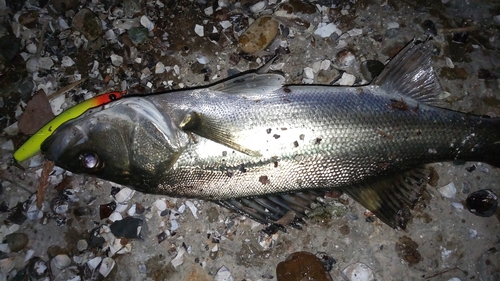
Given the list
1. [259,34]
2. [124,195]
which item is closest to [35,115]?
[124,195]

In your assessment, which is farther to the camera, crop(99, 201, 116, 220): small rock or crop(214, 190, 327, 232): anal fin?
crop(99, 201, 116, 220): small rock

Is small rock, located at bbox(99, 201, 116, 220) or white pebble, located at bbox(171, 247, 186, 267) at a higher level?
small rock, located at bbox(99, 201, 116, 220)

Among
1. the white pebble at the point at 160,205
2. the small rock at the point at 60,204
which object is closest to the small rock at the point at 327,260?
the white pebble at the point at 160,205

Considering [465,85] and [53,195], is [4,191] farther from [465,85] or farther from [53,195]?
[465,85]

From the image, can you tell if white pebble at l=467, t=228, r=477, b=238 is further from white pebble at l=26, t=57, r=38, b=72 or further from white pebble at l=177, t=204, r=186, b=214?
white pebble at l=26, t=57, r=38, b=72

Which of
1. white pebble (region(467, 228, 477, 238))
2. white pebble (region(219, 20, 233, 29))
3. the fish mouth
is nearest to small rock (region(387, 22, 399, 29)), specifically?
white pebble (region(219, 20, 233, 29))

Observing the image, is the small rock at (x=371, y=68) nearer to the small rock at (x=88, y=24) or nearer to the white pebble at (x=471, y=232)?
the white pebble at (x=471, y=232)
